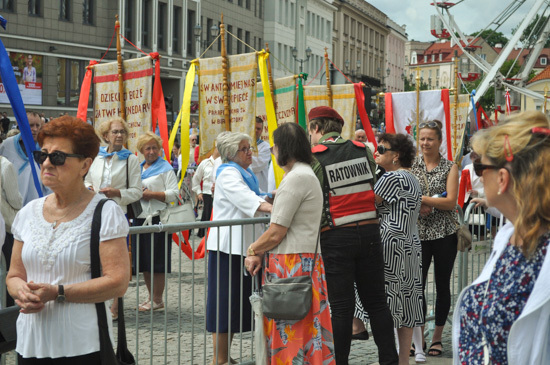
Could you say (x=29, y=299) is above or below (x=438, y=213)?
below

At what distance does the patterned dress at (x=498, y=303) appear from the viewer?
264cm

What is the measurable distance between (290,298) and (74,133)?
6.83 feet

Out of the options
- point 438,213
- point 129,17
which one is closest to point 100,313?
point 438,213

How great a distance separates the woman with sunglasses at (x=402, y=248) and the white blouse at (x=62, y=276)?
306cm

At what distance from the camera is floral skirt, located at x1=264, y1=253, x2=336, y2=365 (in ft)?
17.6

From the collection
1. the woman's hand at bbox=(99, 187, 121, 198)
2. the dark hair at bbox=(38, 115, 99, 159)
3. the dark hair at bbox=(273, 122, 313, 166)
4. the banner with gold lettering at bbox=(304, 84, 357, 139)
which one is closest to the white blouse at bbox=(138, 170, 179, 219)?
the woman's hand at bbox=(99, 187, 121, 198)

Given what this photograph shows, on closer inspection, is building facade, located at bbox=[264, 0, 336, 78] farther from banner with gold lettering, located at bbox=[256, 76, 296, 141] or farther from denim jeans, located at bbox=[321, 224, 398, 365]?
denim jeans, located at bbox=[321, 224, 398, 365]

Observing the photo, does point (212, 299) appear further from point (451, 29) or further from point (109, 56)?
point (451, 29)

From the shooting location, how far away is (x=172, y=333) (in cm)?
742

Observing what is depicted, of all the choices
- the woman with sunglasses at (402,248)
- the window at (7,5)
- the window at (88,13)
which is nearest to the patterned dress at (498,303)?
the woman with sunglasses at (402,248)

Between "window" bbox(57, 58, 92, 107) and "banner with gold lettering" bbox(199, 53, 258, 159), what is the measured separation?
1138 inches

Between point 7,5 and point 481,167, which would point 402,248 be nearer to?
point 481,167

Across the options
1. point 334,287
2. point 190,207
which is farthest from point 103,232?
point 190,207

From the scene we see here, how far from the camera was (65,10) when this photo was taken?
38500mm
